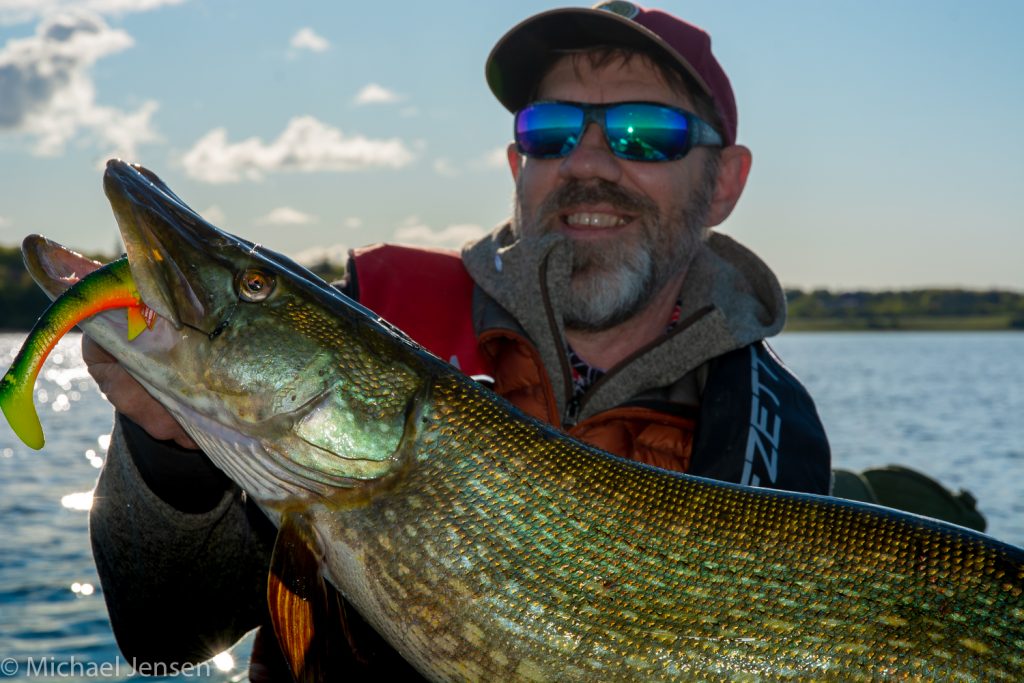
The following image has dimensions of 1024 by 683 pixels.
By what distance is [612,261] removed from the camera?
4.02m

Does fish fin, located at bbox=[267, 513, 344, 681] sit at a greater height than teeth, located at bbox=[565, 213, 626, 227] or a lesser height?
lesser

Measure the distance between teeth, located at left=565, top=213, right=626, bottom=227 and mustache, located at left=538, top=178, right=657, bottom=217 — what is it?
60mm

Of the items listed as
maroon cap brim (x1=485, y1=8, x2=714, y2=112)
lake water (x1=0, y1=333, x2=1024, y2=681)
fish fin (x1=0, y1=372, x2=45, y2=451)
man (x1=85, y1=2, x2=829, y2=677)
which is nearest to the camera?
fish fin (x1=0, y1=372, x2=45, y2=451)

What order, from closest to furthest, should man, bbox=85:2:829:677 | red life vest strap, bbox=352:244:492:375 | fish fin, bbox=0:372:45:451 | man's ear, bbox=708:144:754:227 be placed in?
fish fin, bbox=0:372:45:451 < man, bbox=85:2:829:677 < red life vest strap, bbox=352:244:492:375 < man's ear, bbox=708:144:754:227

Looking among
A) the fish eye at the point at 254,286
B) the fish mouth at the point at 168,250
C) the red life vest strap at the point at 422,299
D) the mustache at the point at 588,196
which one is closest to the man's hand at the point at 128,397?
the fish mouth at the point at 168,250

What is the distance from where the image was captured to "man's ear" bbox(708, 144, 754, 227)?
450cm

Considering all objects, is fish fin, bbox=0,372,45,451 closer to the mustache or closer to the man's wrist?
the man's wrist

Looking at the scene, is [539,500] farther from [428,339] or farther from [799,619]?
[428,339]

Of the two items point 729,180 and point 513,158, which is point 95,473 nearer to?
point 513,158

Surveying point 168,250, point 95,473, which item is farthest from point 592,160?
point 95,473

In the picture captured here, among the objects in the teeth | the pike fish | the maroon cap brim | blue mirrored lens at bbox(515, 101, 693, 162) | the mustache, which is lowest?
the pike fish

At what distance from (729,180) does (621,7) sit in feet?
3.27

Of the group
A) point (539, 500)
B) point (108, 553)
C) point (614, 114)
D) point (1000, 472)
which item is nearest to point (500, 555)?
point (539, 500)

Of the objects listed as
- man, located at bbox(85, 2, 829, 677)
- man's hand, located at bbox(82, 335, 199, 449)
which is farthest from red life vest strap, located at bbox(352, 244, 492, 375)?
man's hand, located at bbox(82, 335, 199, 449)
